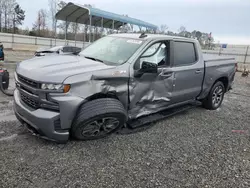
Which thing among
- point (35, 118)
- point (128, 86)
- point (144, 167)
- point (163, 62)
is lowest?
point (144, 167)

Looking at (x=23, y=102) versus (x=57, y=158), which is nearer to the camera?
(x=57, y=158)

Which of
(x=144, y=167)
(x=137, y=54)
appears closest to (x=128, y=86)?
(x=137, y=54)

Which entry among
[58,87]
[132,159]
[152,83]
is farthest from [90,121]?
[152,83]

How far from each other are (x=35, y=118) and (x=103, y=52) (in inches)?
69.2

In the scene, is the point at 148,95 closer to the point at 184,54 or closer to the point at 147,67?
the point at 147,67

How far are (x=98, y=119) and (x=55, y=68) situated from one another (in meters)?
0.96

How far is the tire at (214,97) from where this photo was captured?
5.50 m

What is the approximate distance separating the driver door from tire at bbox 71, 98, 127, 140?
37 cm

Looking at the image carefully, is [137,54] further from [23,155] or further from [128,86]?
[23,155]

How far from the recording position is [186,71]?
4.48 m

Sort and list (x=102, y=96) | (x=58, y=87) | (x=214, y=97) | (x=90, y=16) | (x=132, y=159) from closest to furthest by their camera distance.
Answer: (x=58, y=87), (x=132, y=159), (x=102, y=96), (x=214, y=97), (x=90, y=16)

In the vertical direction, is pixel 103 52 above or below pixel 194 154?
above

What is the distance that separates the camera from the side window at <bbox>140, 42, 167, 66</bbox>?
380 cm

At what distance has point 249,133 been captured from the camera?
4.33m
